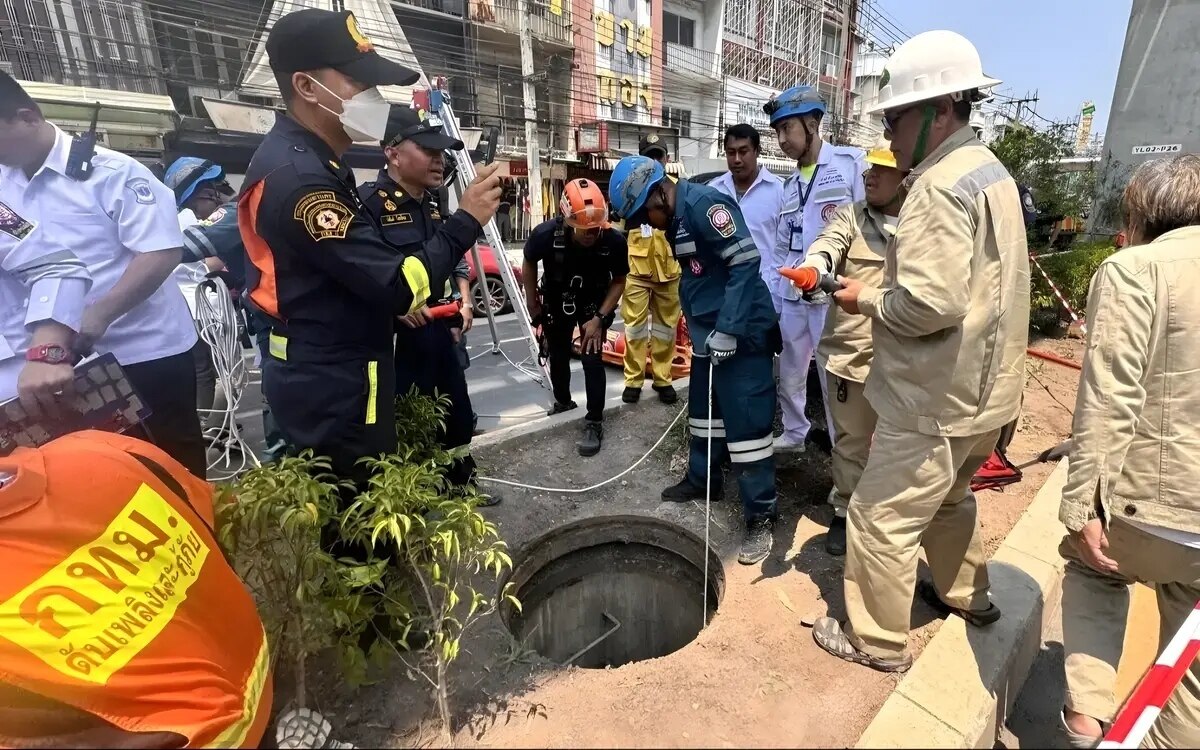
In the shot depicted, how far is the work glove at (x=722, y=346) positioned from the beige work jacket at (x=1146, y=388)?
1427 millimetres

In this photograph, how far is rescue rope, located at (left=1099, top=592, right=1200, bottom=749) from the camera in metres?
1.43

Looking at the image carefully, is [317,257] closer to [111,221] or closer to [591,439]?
[111,221]

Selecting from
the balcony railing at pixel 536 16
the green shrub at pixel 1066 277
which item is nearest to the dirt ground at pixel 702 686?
the green shrub at pixel 1066 277

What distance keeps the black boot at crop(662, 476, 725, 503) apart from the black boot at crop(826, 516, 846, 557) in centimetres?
70

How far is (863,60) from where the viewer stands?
119 feet

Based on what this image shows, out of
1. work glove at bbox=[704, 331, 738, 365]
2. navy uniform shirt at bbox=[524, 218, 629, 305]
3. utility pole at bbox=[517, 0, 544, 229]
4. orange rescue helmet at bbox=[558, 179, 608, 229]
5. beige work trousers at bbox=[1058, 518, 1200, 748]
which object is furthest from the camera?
utility pole at bbox=[517, 0, 544, 229]

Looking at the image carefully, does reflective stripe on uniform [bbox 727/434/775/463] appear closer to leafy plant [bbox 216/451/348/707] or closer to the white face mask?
leafy plant [bbox 216/451/348/707]

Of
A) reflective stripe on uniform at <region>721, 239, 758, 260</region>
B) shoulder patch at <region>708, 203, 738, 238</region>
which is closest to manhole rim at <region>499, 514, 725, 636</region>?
reflective stripe on uniform at <region>721, 239, 758, 260</region>

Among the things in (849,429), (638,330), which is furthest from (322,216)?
(638,330)

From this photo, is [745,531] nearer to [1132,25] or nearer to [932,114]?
[932,114]

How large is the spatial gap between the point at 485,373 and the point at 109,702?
530 centimetres

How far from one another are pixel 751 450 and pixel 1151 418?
1569 millimetres

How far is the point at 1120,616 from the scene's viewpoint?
2012 mm

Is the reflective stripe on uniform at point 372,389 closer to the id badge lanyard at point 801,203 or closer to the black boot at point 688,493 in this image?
the black boot at point 688,493
